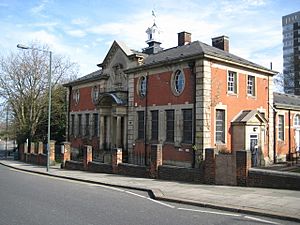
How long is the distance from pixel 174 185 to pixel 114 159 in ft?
22.4

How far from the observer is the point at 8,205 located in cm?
1042

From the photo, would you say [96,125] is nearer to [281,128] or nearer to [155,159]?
[155,159]

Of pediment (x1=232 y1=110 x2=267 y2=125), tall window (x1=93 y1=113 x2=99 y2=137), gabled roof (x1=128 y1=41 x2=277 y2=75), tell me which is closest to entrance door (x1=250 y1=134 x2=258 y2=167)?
pediment (x1=232 y1=110 x2=267 y2=125)

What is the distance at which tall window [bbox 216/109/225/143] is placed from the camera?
22547 mm

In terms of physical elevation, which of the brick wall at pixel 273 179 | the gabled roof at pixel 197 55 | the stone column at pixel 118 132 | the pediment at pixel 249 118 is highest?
the gabled roof at pixel 197 55

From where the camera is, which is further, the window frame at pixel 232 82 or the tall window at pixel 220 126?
the window frame at pixel 232 82

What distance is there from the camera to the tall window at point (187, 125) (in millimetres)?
22402

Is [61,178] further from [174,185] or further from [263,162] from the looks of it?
[263,162]

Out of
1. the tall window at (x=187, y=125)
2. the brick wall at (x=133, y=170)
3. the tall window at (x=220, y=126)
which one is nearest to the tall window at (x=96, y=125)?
the brick wall at (x=133, y=170)

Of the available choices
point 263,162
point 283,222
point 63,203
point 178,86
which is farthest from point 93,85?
point 283,222

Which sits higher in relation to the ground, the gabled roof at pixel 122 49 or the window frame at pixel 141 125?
the gabled roof at pixel 122 49

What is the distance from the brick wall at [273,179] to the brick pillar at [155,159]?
550 centimetres

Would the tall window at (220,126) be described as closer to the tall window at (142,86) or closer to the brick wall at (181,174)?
the brick wall at (181,174)

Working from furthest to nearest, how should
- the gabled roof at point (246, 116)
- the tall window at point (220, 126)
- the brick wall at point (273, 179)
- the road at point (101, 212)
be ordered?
the gabled roof at point (246, 116) → the tall window at point (220, 126) → the brick wall at point (273, 179) → the road at point (101, 212)
